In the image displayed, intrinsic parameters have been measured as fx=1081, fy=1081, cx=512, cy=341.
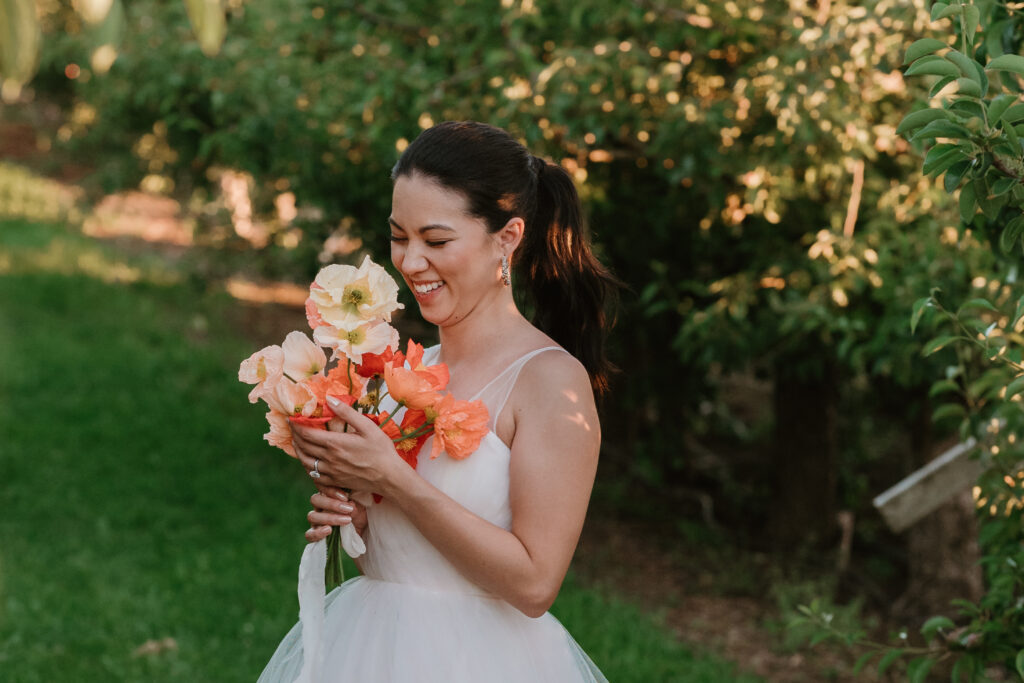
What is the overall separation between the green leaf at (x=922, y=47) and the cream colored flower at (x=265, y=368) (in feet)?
4.11

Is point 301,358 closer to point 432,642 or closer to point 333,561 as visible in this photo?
point 333,561

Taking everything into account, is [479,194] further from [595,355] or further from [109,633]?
[109,633]

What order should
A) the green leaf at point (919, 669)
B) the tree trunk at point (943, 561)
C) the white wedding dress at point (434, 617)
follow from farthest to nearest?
the tree trunk at point (943, 561) < the green leaf at point (919, 669) < the white wedding dress at point (434, 617)

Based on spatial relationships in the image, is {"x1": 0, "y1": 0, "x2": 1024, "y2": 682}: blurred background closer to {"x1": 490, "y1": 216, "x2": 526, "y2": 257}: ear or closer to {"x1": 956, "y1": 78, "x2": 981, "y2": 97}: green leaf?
{"x1": 956, "y1": 78, "x2": 981, "y2": 97}: green leaf

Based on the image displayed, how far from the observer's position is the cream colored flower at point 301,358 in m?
1.99

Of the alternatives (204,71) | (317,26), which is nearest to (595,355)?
(317,26)

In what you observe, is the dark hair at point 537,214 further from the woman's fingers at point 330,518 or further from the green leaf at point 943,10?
the green leaf at point 943,10

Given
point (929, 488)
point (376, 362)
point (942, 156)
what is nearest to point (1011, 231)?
point (942, 156)

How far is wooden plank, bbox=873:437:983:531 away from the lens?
4.14 meters

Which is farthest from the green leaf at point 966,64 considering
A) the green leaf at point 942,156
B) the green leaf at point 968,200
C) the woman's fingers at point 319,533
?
the woman's fingers at point 319,533

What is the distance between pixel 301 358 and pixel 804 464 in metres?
4.99

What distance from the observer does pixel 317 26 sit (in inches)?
224

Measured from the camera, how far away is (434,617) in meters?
2.12

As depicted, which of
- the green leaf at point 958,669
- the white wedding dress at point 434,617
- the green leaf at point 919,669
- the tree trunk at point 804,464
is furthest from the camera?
the tree trunk at point 804,464
